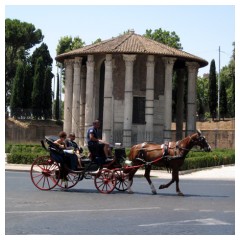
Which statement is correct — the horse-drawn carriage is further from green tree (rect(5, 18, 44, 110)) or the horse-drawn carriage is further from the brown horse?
green tree (rect(5, 18, 44, 110))

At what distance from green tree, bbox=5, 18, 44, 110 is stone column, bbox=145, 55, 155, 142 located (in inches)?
1667

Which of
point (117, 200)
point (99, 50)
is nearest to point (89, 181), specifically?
point (117, 200)

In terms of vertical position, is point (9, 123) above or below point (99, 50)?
below

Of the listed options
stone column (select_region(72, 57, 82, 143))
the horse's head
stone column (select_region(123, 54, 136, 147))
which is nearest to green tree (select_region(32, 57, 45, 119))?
stone column (select_region(72, 57, 82, 143))

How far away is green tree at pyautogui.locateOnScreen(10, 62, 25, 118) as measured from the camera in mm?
73500

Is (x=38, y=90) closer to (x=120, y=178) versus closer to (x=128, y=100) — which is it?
(x=128, y=100)

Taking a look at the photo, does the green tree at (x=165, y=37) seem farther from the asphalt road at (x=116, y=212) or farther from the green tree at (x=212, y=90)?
the asphalt road at (x=116, y=212)

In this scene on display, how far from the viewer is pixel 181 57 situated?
46.6 meters

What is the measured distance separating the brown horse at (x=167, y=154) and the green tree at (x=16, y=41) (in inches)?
2621

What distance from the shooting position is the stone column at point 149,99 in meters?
45.3

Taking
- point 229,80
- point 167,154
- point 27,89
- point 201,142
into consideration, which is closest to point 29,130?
point 27,89

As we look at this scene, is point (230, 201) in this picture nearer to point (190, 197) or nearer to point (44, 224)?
point (190, 197)

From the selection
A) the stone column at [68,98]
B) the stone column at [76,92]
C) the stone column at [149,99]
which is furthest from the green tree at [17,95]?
the stone column at [149,99]
